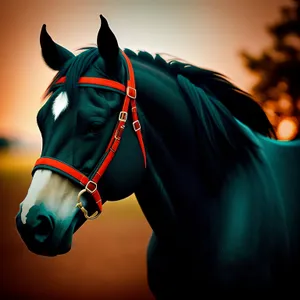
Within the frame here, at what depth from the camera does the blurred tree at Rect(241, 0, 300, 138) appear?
248cm

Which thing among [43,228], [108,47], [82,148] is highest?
[108,47]

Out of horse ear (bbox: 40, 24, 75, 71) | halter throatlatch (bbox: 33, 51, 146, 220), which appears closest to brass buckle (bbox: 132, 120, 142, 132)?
halter throatlatch (bbox: 33, 51, 146, 220)

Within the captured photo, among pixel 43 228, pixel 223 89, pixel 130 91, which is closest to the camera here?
pixel 43 228

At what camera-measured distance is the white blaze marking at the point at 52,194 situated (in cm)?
81

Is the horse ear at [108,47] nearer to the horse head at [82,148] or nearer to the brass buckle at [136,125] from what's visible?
the horse head at [82,148]

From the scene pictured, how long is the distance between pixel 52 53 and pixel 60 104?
231mm

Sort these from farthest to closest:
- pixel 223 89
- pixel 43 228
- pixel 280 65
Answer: pixel 280 65, pixel 223 89, pixel 43 228

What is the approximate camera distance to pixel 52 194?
2.72ft

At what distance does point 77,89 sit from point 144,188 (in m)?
0.32

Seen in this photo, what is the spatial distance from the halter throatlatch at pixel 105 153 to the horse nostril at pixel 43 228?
8 centimetres

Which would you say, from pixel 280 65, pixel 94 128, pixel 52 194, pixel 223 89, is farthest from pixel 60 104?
pixel 280 65

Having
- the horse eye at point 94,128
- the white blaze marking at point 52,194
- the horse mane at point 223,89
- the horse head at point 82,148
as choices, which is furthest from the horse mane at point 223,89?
the white blaze marking at point 52,194

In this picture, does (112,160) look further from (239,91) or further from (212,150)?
(239,91)

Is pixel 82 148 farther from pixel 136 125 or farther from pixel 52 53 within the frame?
pixel 52 53
